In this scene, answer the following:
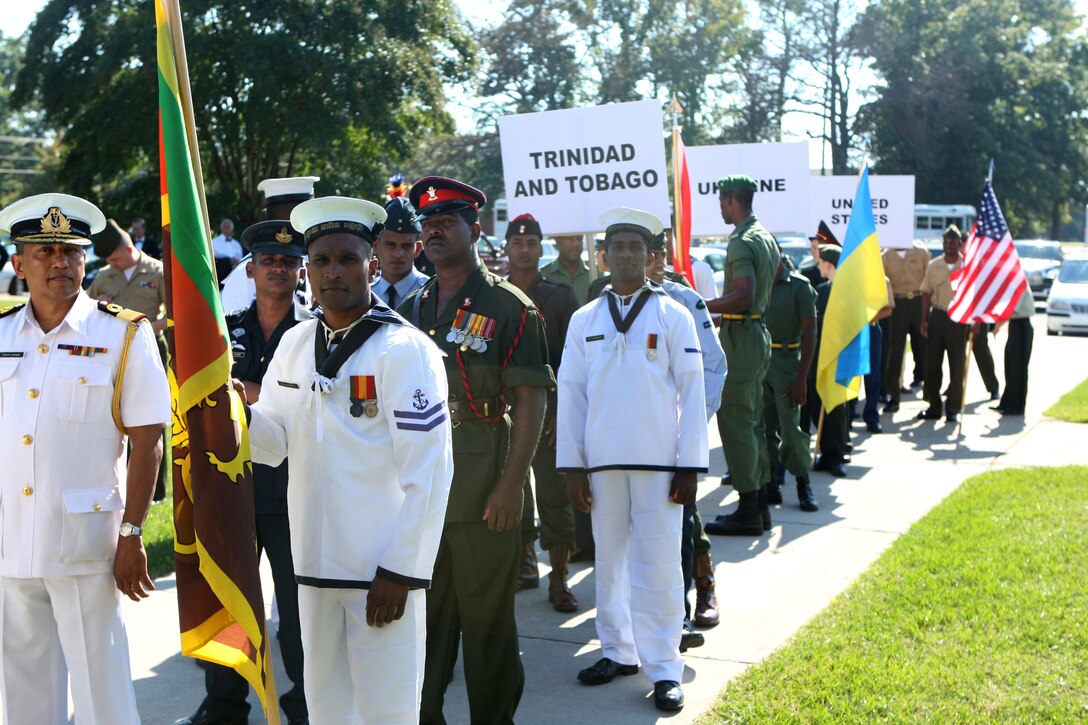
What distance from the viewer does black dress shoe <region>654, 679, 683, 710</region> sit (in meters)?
5.24

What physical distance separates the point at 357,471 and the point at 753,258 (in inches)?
185

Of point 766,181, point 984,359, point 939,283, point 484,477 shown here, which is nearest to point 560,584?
point 484,477

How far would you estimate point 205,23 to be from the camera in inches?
911

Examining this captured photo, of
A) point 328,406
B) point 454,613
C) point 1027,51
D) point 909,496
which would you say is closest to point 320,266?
point 328,406

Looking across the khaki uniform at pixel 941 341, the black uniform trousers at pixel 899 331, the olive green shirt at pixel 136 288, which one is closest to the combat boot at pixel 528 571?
the olive green shirt at pixel 136 288

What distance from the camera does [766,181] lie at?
37.1ft

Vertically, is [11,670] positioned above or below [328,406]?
below

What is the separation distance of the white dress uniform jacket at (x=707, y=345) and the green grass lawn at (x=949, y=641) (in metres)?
1.35

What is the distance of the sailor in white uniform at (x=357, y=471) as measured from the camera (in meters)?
3.55

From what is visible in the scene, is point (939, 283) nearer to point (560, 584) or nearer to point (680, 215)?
point (680, 215)

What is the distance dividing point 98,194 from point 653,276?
841 inches

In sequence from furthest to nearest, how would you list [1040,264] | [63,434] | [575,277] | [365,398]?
[1040,264] → [575,277] → [63,434] → [365,398]

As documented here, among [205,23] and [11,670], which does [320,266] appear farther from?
[205,23]

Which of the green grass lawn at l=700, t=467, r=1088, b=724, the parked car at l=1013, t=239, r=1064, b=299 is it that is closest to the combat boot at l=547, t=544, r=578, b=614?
the green grass lawn at l=700, t=467, r=1088, b=724
